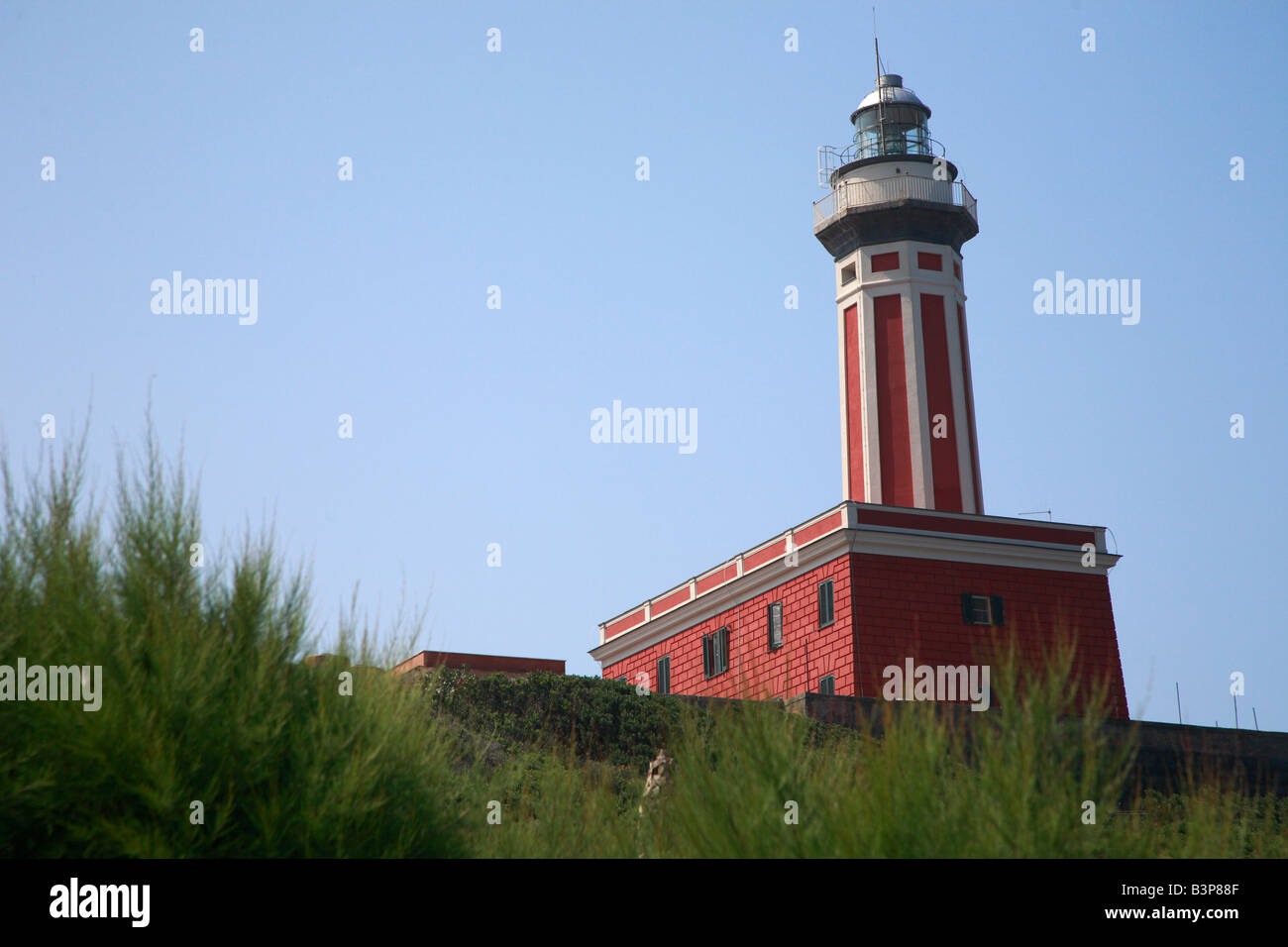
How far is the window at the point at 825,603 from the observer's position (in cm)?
2886

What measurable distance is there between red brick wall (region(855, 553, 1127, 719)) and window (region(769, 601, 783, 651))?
2.86m

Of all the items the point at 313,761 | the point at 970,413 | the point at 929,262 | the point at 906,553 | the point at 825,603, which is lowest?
the point at 313,761

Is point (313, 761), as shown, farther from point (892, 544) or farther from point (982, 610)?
point (982, 610)

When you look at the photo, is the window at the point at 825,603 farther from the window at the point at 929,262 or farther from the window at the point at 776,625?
the window at the point at 929,262

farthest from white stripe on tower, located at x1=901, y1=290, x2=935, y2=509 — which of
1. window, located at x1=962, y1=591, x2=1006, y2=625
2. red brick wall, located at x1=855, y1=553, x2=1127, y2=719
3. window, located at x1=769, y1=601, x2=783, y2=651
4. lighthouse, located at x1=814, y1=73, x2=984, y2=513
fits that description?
window, located at x1=769, y1=601, x2=783, y2=651

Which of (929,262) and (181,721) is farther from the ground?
(929,262)

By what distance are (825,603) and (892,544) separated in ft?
6.49

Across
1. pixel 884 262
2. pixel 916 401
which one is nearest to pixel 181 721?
pixel 916 401

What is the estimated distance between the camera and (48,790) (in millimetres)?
7898

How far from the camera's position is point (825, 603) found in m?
29.0

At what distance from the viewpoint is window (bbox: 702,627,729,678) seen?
105 feet

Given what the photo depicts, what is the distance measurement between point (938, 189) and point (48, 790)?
103 ft

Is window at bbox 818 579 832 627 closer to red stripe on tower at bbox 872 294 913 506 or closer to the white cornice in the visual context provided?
the white cornice
